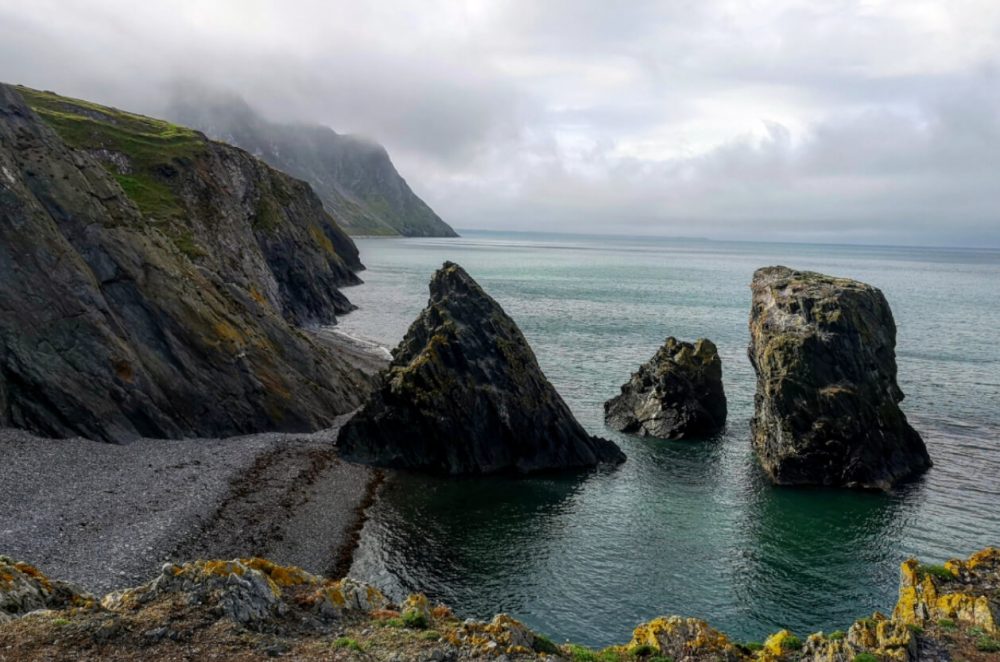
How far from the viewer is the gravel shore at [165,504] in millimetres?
32844

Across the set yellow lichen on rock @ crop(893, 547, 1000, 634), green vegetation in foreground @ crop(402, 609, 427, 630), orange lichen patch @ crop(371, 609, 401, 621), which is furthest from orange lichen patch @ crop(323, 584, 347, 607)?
yellow lichen on rock @ crop(893, 547, 1000, 634)

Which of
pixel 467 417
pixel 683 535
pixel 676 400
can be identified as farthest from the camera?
pixel 676 400

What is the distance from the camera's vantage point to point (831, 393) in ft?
179

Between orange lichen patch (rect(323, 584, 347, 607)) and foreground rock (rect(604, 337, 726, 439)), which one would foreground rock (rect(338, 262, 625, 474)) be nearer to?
foreground rock (rect(604, 337, 726, 439))

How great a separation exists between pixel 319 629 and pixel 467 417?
31580 millimetres

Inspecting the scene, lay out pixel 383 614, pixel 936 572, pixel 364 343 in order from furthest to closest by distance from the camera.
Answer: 1. pixel 364 343
2. pixel 936 572
3. pixel 383 614

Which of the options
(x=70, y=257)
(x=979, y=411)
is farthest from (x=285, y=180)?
(x=979, y=411)

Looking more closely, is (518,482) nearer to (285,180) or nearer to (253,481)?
→ (253,481)

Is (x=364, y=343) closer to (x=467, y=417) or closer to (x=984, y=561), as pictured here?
(x=467, y=417)

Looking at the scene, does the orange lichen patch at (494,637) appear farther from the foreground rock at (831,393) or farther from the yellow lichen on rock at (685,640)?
the foreground rock at (831,393)

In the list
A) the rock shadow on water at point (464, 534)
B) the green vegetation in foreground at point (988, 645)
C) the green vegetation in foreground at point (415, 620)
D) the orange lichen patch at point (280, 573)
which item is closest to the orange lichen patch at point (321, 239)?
the rock shadow on water at point (464, 534)

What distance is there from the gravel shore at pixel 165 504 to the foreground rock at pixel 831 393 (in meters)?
32.4

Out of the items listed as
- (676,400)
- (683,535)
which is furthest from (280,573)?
(676,400)

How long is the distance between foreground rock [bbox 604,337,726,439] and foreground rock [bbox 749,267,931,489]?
202 inches
